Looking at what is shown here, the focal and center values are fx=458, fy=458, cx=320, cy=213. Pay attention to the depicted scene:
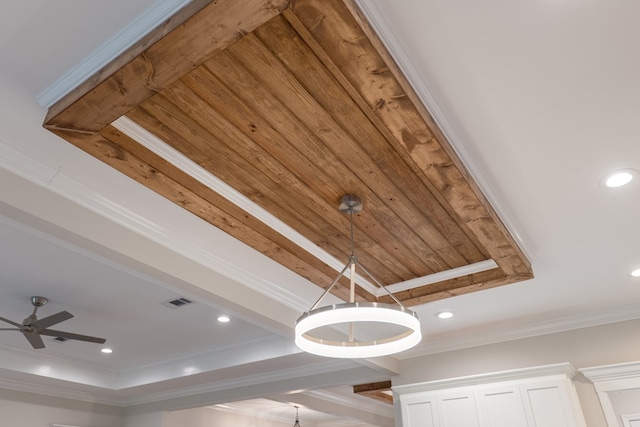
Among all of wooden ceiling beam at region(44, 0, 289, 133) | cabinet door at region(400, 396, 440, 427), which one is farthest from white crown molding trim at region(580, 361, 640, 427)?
wooden ceiling beam at region(44, 0, 289, 133)

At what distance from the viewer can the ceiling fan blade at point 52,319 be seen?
319cm

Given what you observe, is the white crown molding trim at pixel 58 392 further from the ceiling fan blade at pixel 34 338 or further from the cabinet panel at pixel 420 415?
the cabinet panel at pixel 420 415

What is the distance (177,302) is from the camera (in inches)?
146

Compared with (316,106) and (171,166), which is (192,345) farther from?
(316,106)

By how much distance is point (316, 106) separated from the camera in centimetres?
179

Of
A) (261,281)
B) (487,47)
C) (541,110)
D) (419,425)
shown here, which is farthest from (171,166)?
(419,425)

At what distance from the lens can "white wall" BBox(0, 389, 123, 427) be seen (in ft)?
16.8

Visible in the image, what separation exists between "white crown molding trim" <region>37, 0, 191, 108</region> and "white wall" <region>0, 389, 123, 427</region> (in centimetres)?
487

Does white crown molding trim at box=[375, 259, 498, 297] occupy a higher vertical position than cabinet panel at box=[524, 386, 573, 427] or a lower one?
higher

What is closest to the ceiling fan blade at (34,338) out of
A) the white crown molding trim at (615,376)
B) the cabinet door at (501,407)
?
the cabinet door at (501,407)

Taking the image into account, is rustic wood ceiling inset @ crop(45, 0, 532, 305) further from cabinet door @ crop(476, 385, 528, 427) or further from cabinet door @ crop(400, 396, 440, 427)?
cabinet door @ crop(400, 396, 440, 427)

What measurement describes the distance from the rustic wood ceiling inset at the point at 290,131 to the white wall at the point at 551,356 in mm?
1425

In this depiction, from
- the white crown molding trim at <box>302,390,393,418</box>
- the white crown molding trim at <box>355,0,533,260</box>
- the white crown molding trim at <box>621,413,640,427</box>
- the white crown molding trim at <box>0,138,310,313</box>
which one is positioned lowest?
the white crown molding trim at <box>621,413,640,427</box>

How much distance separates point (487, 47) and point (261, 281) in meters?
1.99
